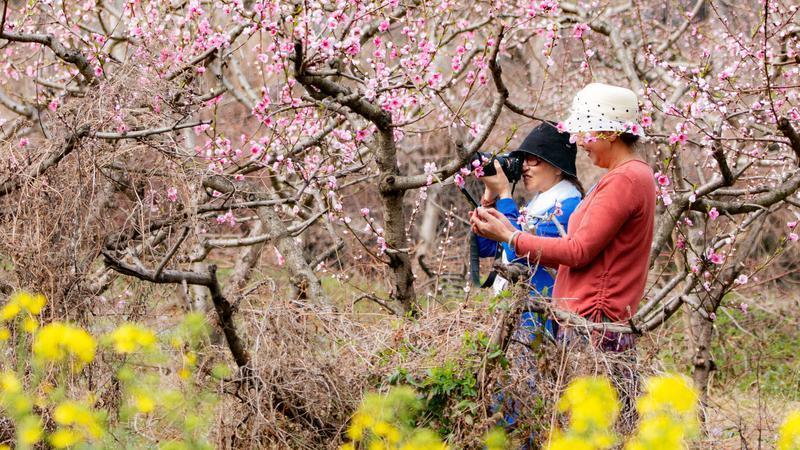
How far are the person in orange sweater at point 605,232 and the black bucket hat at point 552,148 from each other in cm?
33

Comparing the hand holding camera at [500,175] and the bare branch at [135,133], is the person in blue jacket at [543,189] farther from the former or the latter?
the bare branch at [135,133]

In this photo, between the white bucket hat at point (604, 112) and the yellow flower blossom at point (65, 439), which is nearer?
the yellow flower blossom at point (65, 439)

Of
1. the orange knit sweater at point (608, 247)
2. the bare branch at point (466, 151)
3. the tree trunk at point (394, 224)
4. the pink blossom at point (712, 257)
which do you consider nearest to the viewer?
the orange knit sweater at point (608, 247)

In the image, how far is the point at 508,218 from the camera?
11.6 feet

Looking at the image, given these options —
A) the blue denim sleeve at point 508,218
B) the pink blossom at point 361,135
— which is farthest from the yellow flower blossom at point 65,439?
Answer: the pink blossom at point 361,135

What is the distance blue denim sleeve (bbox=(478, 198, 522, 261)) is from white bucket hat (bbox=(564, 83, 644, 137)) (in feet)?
1.57

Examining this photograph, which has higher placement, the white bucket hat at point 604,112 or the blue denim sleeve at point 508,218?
the white bucket hat at point 604,112

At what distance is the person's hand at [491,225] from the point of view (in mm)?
3045

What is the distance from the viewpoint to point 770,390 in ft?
24.7

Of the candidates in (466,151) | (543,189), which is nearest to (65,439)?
(543,189)

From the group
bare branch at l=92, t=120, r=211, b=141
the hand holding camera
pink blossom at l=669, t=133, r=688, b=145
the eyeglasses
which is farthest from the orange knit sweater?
pink blossom at l=669, t=133, r=688, b=145

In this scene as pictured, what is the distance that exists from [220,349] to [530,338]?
1132 millimetres

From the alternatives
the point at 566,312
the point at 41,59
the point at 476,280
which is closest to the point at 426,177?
the point at 476,280

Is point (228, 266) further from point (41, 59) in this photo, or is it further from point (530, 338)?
point (530, 338)
